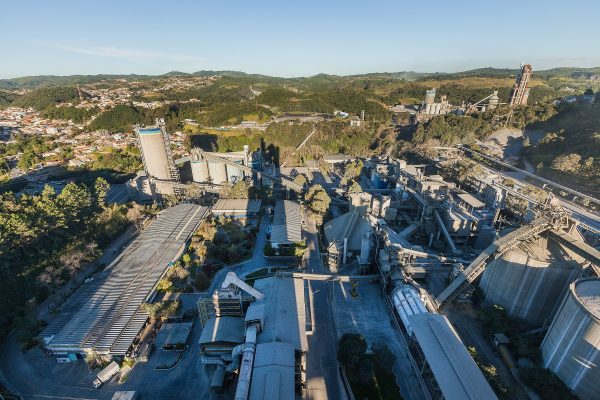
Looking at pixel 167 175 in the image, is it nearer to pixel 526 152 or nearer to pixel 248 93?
pixel 526 152

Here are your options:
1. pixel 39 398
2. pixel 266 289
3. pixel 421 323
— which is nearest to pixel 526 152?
pixel 421 323

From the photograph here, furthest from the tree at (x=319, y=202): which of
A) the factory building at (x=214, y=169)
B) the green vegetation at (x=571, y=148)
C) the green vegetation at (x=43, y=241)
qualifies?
the green vegetation at (x=571, y=148)

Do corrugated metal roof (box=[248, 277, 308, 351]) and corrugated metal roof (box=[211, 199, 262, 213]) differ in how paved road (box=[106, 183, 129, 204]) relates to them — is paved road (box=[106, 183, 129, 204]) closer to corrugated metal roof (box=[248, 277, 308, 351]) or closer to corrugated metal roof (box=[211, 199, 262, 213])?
corrugated metal roof (box=[211, 199, 262, 213])

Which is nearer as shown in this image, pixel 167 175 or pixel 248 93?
pixel 167 175

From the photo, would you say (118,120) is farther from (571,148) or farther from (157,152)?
(571,148)

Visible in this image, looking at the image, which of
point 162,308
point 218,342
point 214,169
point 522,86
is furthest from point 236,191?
point 522,86
